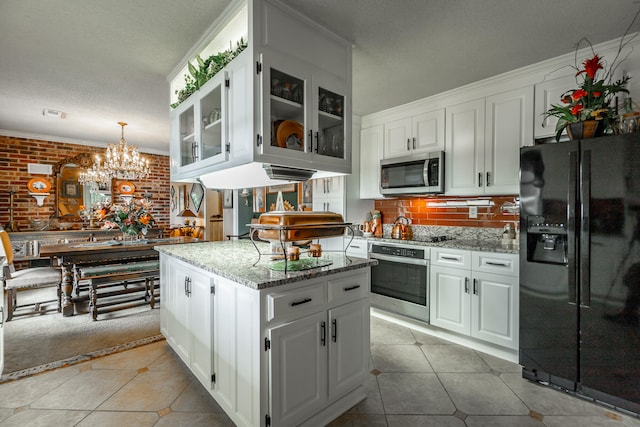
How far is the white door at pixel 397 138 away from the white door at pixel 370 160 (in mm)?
88

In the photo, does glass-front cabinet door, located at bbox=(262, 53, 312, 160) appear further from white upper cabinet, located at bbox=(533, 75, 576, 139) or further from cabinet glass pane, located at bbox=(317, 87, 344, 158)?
white upper cabinet, located at bbox=(533, 75, 576, 139)

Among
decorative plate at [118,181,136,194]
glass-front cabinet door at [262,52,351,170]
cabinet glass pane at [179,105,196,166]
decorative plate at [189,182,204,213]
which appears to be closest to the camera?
glass-front cabinet door at [262,52,351,170]

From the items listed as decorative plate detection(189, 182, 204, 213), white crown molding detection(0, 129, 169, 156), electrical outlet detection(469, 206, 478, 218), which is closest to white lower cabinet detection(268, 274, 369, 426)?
electrical outlet detection(469, 206, 478, 218)

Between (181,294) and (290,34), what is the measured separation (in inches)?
76.8

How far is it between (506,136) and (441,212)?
1.05m

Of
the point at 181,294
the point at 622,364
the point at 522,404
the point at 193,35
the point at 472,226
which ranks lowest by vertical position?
the point at 522,404

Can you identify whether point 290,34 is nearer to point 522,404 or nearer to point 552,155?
point 552,155

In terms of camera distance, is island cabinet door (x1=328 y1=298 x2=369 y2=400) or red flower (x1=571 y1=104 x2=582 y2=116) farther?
red flower (x1=571 y1=104 x2=582 y2=116)

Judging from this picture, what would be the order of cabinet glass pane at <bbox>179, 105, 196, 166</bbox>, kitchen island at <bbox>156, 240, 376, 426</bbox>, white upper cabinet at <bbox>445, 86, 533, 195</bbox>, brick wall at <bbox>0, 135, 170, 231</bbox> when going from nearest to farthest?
1. kitchen island at <bbox>156, 240, 376, 426</bbox>
2. cabinet glass pane at <bbox>179, 105, 196, 166</bbox>
3. white upper cabinet at <bbox>445, 86, 533, 195</bbox>
4. brick wall at <bbox>0, 135, 170, 231</bbox>

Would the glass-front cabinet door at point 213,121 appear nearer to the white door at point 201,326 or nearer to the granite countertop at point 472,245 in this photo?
the white door at point 201,326

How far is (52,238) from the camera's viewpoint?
4789 mm

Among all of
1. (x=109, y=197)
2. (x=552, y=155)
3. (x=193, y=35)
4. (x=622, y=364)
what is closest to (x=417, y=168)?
(x=552, y=155)

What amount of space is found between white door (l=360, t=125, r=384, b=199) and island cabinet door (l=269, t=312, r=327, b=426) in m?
2.40

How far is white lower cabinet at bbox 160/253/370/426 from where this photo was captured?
4.68 ft
